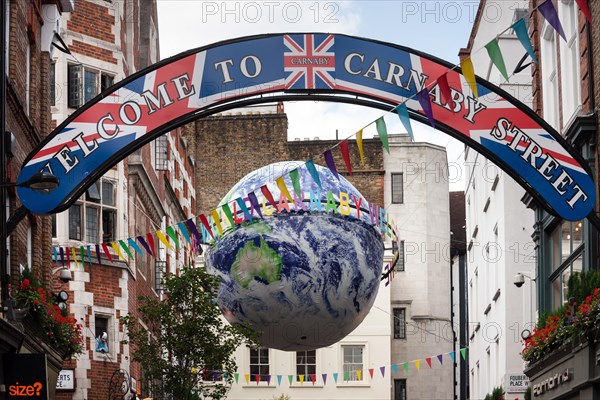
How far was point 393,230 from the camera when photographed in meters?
35.6

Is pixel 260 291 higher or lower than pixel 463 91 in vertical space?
lower

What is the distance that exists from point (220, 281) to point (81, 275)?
4.89 m

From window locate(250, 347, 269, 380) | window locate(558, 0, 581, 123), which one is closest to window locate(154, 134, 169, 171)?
window locate(250, 347, 269, 380)

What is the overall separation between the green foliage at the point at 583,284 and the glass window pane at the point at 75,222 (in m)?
16.6

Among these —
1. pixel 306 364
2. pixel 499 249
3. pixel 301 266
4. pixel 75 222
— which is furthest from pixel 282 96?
pixel 306 364

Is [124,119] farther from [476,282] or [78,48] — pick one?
[476,282]

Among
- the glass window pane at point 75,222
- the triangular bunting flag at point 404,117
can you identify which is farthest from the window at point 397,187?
the triangular bunting flag at point 404,117

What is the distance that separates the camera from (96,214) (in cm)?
3628

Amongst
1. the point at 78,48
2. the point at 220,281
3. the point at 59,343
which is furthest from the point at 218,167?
the point at 59,343

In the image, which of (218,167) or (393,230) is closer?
(393,230)

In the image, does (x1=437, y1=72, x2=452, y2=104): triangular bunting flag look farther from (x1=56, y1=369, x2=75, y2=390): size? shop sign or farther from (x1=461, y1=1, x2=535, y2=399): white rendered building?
(x1=56, y1=369, x2=75, y2=390): size? shop sign

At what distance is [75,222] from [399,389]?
3035 cm

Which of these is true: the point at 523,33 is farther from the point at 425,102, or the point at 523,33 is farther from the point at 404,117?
the point at 425,102

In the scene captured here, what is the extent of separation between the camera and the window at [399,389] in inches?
2477
